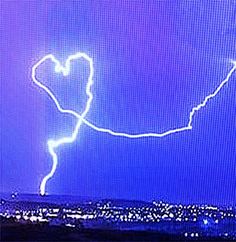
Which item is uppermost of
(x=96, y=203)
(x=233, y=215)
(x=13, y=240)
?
(x=96, y=203)

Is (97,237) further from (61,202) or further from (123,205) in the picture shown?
(61,202)

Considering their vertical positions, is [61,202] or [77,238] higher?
[61,202]

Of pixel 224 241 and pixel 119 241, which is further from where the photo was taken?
pixel 224 241

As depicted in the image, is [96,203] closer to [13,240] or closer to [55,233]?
[55,233]

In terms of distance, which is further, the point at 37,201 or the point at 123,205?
the point at 37,201

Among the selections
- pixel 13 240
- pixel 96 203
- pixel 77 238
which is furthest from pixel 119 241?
pixel 96 203

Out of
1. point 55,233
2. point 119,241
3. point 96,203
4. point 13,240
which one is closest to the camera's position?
point 13,240

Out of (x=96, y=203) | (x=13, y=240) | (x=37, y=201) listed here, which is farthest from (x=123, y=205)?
(x=13, y=240)

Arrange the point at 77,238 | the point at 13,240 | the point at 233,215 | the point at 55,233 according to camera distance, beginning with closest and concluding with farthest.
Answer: the point at 13,240, the point at 77,238, the point at 55,233, the point at 233,215

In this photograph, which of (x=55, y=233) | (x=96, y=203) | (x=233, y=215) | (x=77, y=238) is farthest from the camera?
(x=96, y=203)
